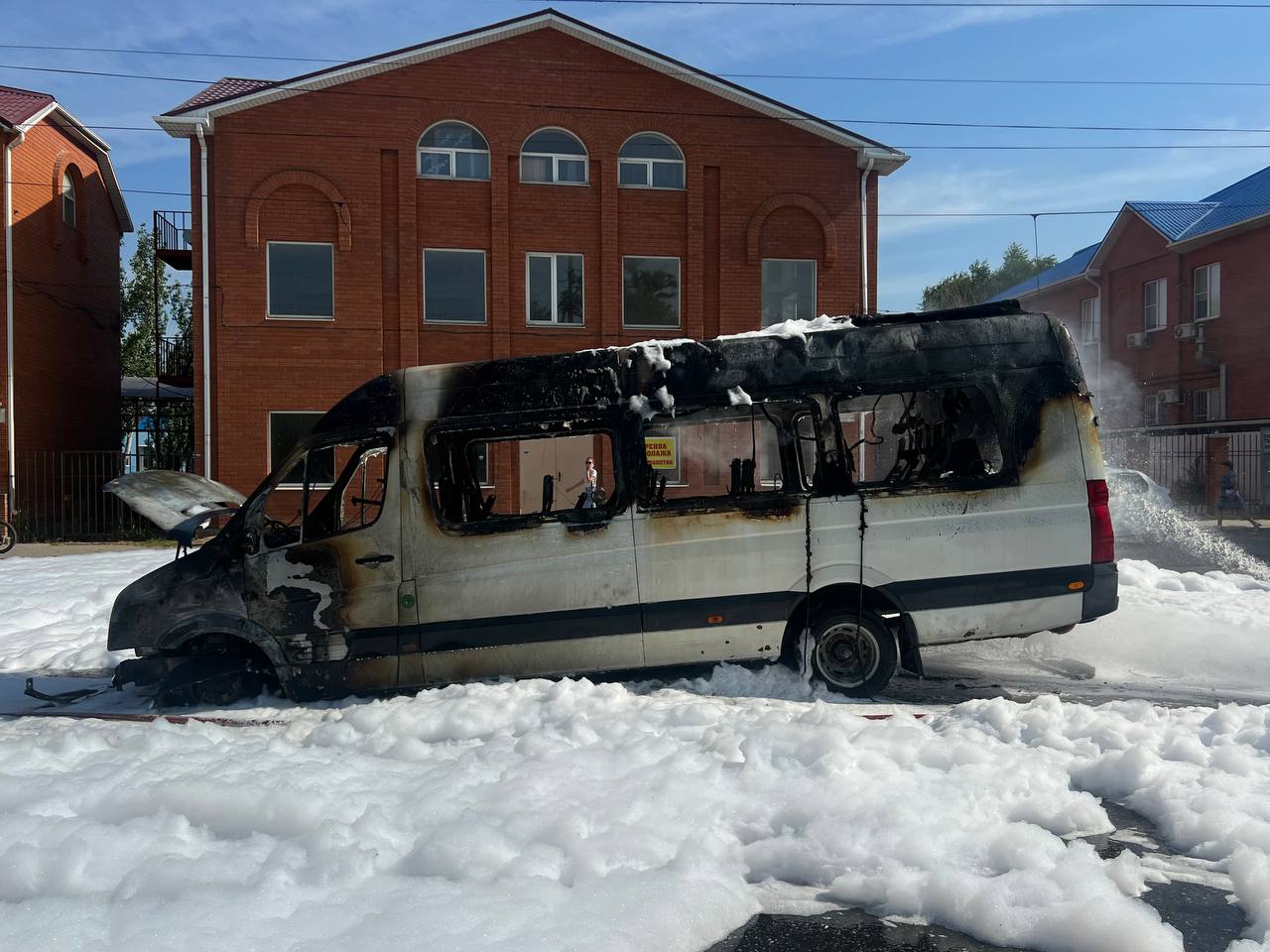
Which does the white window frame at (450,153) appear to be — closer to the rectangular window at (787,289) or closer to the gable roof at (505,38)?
the gable roof at (505,38)

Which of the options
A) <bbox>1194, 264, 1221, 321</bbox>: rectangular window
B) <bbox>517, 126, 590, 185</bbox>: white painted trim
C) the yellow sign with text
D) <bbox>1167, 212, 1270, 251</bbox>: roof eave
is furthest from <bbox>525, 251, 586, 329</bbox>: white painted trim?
<bbox>1194, 264, 1221, 321</bbox>: rectangular window

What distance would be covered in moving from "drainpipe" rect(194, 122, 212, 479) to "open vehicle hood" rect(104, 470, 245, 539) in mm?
13184

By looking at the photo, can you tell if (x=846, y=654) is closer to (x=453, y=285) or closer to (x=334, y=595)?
(x=334, y=595)

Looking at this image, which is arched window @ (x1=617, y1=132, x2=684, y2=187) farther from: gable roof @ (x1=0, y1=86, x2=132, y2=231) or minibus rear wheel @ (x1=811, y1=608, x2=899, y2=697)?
minibus rear wheel @ (x1=811, y1=608, x2=899, y2=697)

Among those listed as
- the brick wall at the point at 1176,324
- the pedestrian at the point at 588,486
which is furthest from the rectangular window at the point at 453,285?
the brick wall at the point at 1176,324

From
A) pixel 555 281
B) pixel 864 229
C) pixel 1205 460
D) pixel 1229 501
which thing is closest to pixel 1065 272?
pixel 1205 460

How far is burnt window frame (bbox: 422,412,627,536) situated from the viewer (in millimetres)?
6984

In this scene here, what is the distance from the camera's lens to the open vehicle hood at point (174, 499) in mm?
7293

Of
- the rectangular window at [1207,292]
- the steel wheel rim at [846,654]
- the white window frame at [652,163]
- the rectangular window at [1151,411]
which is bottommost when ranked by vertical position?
the steel wheel rim at [846,654]

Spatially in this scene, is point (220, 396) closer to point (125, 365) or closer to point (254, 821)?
point (254, 821)

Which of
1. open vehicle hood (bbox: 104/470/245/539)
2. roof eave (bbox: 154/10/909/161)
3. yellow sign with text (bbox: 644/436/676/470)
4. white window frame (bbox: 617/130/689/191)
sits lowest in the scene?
open vehicle hood (bbox: 104/470/245/539)

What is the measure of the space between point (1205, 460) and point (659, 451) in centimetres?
2442

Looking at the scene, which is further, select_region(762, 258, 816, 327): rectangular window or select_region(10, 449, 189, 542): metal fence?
select_region(762, 258, 816, 327): rectangular window

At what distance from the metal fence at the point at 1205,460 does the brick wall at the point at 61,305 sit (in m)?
27.1
